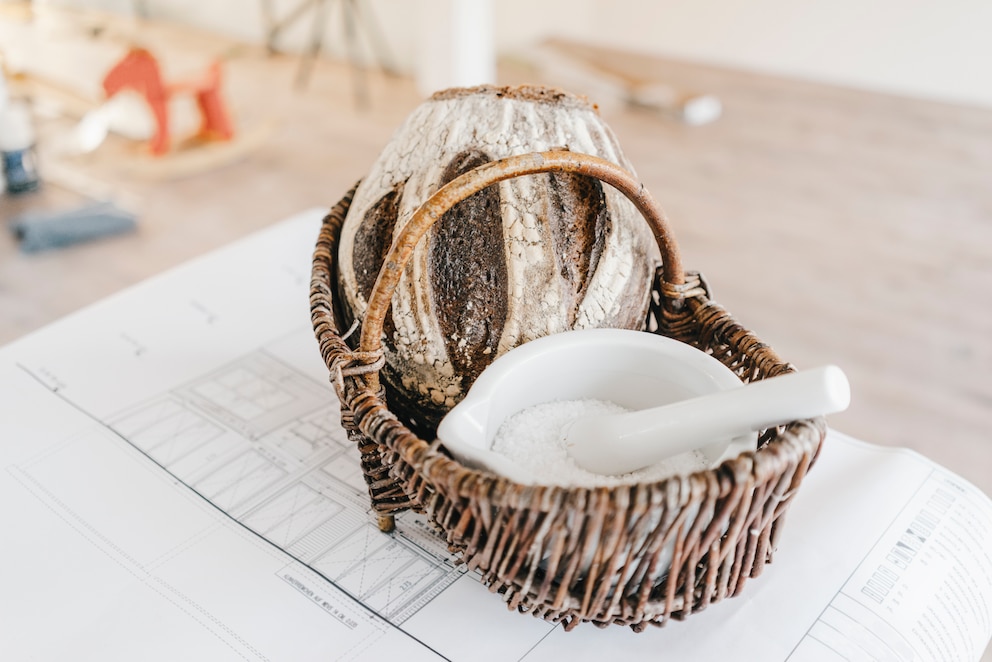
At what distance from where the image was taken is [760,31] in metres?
2.34

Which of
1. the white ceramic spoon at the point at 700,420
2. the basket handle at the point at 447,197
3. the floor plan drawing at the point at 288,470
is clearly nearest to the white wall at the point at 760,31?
the floor plan drawing at the point at 288,470

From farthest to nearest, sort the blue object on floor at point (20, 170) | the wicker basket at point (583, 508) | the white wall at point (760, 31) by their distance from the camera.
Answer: the white wall at point (760, 31) → the blue object on floor at point (20, 170) → the wicker basket at point (583, 508)

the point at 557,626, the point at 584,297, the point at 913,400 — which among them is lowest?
the point at 913,400

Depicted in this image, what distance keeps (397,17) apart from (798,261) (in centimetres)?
149

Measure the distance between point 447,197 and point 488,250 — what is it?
3.5 inches

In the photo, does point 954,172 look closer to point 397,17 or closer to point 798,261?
point 798,261

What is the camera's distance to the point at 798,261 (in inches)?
58.8

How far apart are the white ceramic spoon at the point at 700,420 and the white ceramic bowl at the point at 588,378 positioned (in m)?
0.03

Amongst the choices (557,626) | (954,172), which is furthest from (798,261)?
(557,626)

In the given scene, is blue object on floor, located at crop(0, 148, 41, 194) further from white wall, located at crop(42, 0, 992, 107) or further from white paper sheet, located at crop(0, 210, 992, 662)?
white paper sheet, located at crop(0, 210, 992, 662)

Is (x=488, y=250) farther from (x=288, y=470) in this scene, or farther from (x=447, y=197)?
(x=288, y=470)

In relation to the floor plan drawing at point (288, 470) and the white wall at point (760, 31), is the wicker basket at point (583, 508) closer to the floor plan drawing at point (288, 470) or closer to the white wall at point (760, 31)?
the floor plan drawing at point (288, 470)

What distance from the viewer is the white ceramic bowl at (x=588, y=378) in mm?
511

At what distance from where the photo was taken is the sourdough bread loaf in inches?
23.2
